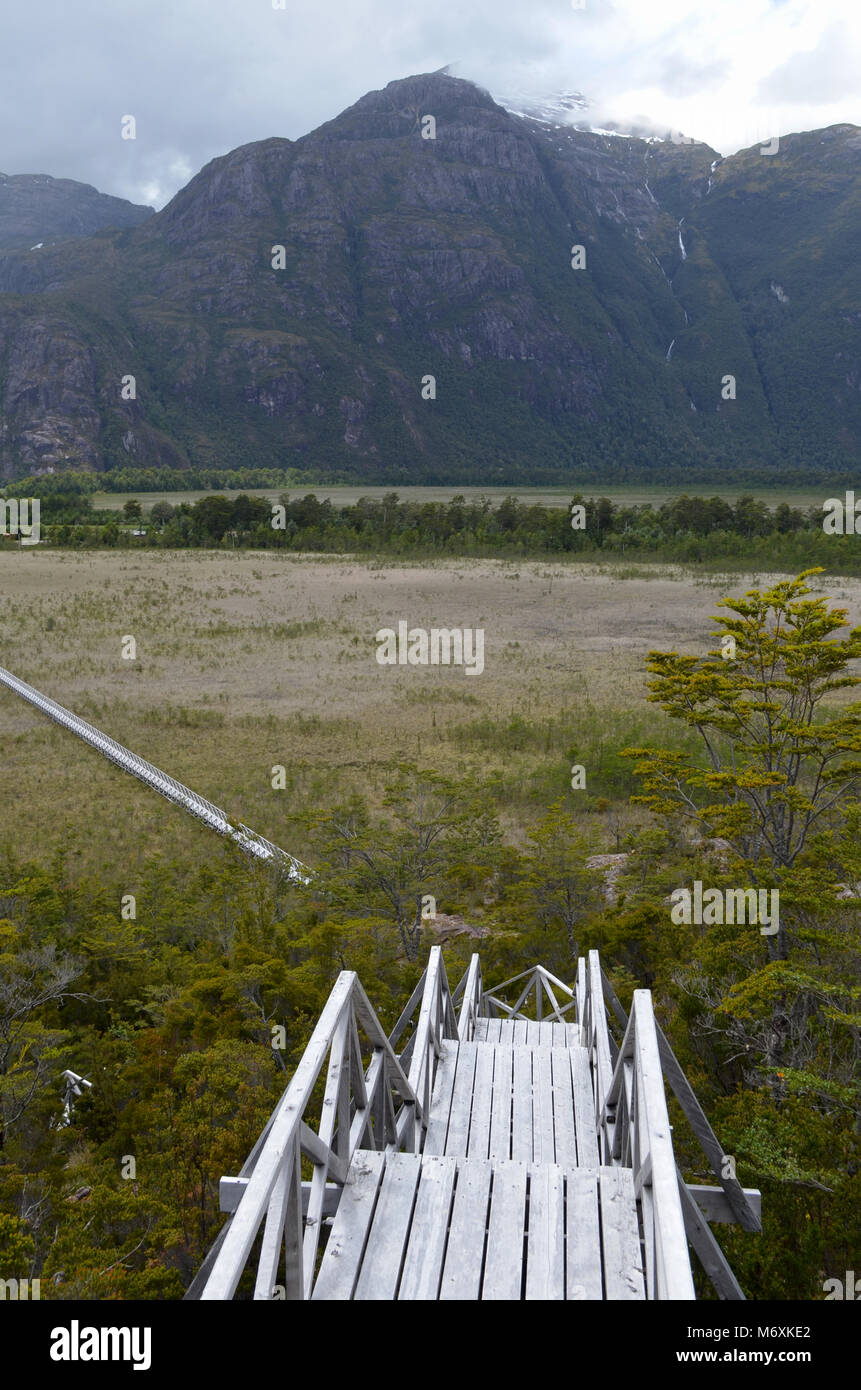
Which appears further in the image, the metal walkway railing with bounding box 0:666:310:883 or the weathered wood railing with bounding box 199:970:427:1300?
the metal walkway railing with bounding box 0:666:310:883

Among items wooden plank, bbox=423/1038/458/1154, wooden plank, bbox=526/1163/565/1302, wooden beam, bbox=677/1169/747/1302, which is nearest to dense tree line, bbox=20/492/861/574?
wooden plank, bbox=423/1038/458/1154

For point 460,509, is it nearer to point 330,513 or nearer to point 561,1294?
point 330,513

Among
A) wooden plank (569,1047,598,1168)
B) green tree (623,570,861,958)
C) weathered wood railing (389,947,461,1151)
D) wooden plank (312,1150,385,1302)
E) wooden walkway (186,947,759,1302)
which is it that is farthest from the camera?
green tree (623,570,861,958)

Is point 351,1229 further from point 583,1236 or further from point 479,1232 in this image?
point 583,1236

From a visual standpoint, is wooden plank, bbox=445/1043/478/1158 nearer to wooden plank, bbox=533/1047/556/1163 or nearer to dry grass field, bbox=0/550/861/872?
wooden plank, bbox=533/1047/556/1163

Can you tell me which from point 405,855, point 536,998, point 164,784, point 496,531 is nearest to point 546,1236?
point 536,998

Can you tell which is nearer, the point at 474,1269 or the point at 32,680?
the point at 474,1269
